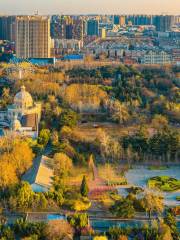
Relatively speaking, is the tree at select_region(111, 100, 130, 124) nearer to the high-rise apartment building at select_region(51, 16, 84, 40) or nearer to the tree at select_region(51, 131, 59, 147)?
the tree at select_region(51, 131, 59, 147)

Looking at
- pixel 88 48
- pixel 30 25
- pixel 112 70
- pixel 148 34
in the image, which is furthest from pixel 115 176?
pixel 148 34

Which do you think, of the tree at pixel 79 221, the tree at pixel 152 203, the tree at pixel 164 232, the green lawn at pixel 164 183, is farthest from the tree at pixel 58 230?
the green lawn at pixel 164 183

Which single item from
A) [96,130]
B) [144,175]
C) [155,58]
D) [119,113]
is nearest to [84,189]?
[144,175]

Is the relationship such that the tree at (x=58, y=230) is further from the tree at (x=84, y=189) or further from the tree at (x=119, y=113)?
the tree at (x=119, y=113)

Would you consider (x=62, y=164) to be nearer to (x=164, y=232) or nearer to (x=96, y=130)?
(x=164, y=232)

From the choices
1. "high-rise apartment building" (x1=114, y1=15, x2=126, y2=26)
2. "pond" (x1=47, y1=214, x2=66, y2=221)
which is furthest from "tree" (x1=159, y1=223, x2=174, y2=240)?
"high-rise apartment building" (x1=114, y1=15, x2=126, y2=26)
